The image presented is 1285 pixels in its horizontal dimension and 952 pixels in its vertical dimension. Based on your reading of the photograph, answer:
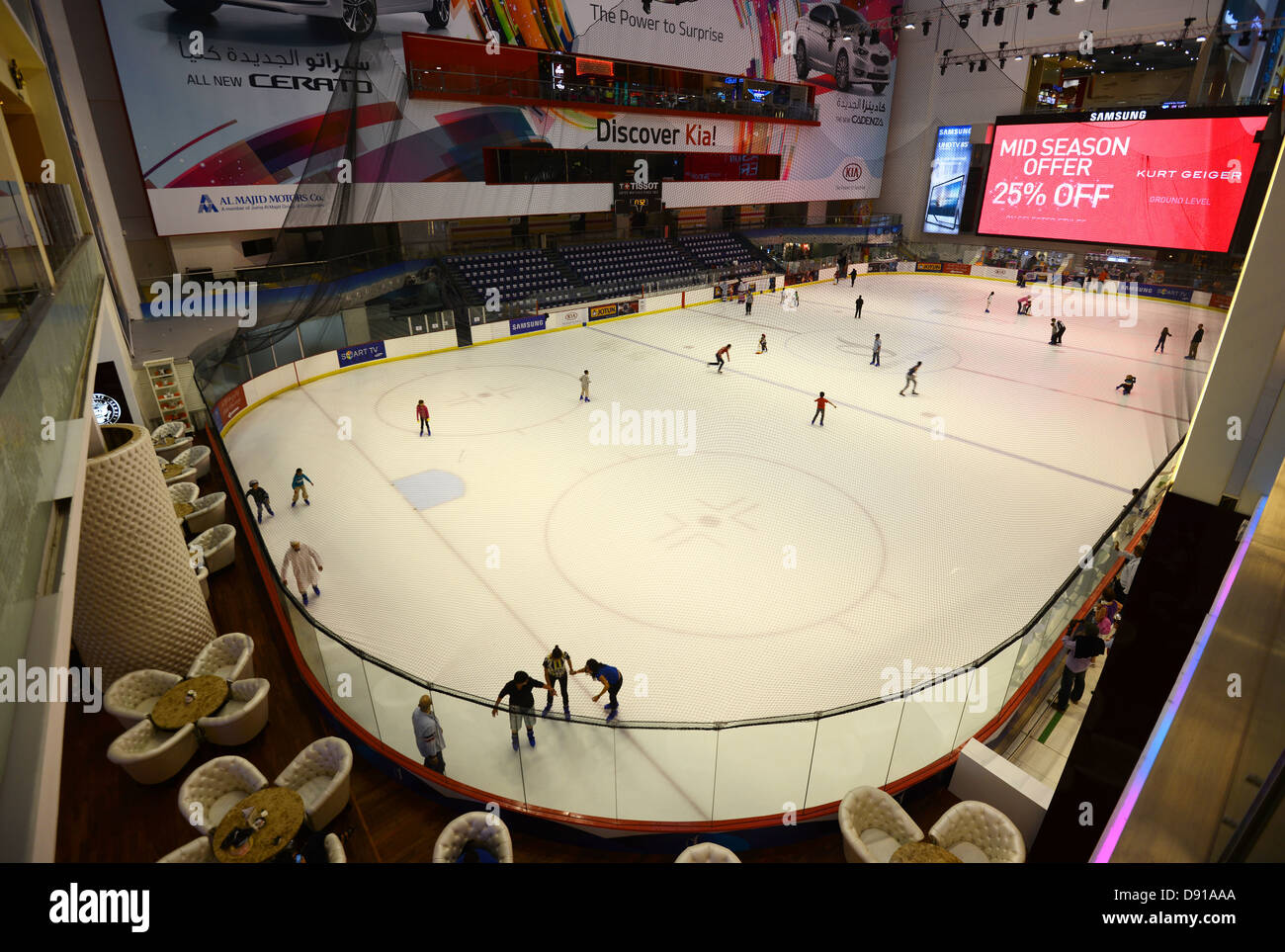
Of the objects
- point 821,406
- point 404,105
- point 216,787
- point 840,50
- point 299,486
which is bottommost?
point 216,787

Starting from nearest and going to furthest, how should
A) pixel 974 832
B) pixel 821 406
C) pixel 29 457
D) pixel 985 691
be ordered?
pixel 29 457 < pixel 974 832 < pixel 985 691 < pixel 821 406

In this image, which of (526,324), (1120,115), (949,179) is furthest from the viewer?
(949,179)

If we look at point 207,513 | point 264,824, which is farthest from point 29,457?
point 207,513

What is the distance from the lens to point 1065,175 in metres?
30.5

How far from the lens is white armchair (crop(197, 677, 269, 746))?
21.0 ft

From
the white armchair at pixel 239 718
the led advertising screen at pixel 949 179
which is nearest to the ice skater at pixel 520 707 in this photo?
the white armchair at pixel 239 718

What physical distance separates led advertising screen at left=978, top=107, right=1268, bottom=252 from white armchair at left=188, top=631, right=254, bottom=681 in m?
35.5

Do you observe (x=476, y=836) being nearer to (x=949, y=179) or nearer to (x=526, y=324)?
(x=526, y=324)

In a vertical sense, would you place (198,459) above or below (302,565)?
above

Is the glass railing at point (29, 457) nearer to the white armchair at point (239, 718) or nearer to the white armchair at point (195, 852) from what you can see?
the white armchair at point (195, 852)

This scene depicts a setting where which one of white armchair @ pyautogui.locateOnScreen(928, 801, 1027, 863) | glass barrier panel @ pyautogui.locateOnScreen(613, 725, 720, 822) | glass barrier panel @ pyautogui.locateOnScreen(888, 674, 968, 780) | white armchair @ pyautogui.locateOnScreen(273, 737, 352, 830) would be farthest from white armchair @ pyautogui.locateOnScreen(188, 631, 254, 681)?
white armchair @ pyautogui.locateOnScreen(928, 801, 1027, 863)

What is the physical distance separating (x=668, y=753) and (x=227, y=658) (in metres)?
5.15

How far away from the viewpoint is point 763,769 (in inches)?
234
